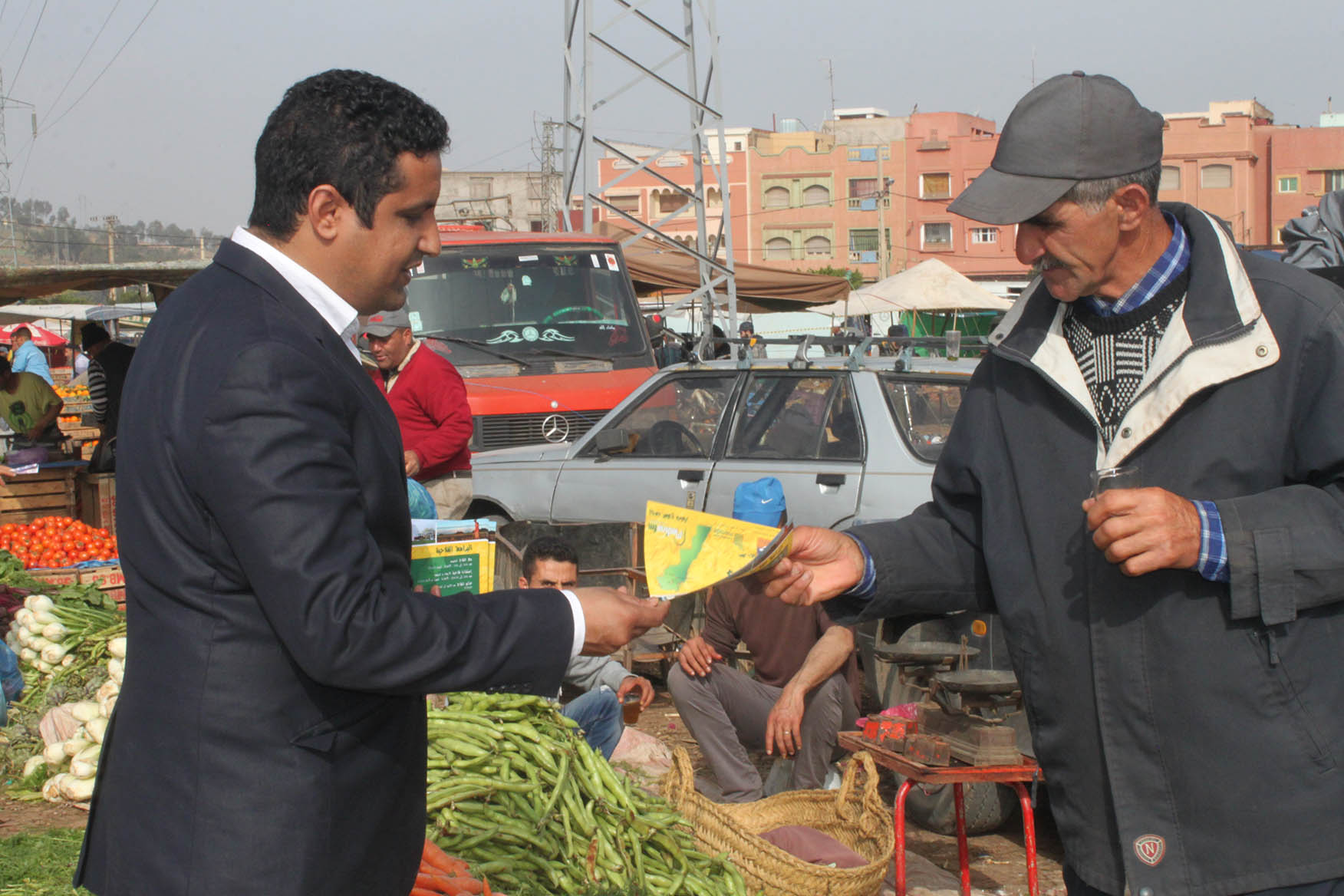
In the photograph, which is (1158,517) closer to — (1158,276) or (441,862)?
(1158,276)

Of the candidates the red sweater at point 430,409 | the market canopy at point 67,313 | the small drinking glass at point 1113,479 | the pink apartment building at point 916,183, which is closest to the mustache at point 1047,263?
the small drinking glass at point 1113,479

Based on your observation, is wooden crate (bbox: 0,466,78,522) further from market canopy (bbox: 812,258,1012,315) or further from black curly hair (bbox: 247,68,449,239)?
market canopy (bbox: 812,258,1012,315)

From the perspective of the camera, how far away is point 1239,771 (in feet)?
6.70

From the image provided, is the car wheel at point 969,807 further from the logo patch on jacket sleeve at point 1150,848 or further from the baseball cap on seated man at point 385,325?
the baseball cap on seated man at point 385,325

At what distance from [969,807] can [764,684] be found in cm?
109

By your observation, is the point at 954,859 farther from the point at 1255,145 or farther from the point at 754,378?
the point at 1255,145

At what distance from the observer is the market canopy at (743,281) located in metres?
19.6

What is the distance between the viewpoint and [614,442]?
7.91 m

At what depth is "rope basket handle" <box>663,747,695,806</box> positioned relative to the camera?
4.61m

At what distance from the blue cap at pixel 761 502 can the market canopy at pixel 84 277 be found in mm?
6020

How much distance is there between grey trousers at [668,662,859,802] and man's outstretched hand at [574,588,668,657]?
353 centimetres

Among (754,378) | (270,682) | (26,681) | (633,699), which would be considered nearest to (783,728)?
(633,699)

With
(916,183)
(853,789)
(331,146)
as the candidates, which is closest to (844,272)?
(916,183)

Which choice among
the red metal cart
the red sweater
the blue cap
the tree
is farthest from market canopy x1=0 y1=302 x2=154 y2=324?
the tree
